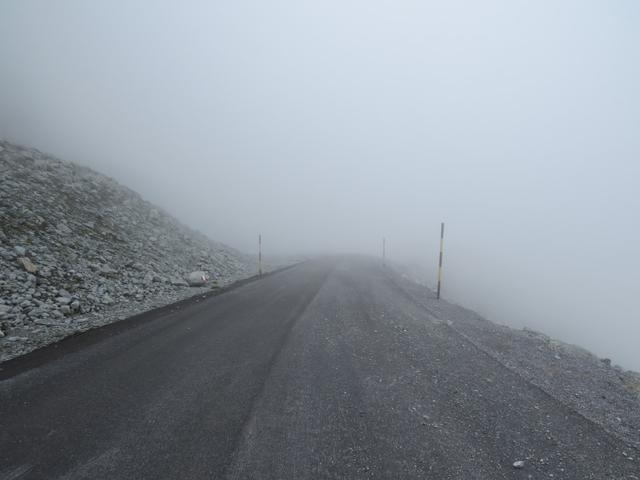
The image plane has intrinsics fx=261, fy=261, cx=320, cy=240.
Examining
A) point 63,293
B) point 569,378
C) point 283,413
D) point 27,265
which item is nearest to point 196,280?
point 63,293

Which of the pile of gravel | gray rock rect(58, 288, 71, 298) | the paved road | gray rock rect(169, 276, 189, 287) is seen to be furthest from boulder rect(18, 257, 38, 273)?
the pile of gravel

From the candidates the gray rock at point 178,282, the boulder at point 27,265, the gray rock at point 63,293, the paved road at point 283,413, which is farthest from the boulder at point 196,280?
the paved road at point 283,413

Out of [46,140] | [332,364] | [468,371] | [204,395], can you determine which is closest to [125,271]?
[204,395]

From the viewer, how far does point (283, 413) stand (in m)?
3.27

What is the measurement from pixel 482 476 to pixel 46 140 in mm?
74866

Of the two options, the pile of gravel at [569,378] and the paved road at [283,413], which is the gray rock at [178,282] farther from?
the pile of gravel at [569,378]

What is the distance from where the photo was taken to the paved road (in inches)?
99.8

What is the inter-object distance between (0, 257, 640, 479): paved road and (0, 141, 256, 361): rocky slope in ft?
6.49

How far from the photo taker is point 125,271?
33.0ft

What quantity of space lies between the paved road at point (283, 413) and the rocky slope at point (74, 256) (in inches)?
77.9

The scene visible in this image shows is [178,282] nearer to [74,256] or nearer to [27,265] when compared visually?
[74,256]

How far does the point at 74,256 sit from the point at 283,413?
10329 mm

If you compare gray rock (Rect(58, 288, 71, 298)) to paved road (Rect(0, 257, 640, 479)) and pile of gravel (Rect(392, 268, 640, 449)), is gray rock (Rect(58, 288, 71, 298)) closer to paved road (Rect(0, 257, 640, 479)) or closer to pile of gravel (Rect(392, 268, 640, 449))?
paved road (Rect(0, 257, 640, 479))

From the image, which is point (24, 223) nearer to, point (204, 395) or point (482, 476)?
point (204, 395)
